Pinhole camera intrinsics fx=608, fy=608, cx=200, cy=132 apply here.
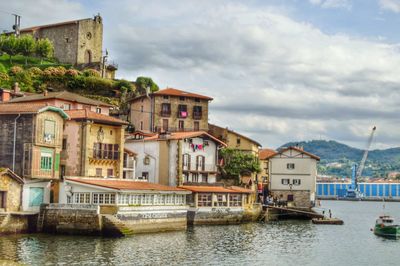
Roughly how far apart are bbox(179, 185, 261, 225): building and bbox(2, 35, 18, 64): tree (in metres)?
59.7

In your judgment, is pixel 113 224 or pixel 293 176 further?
pixel 293 176

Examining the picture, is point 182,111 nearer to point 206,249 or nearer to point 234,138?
point 234,138

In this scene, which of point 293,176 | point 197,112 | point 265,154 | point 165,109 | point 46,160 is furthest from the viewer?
point 265,154

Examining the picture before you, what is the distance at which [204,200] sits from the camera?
75.4m

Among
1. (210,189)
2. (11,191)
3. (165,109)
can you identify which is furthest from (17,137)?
(165,109)

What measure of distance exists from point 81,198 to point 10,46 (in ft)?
228

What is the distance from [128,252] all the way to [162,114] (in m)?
54.5

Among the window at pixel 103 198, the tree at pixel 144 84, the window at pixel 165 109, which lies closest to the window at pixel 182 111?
the window at pixel 165 109

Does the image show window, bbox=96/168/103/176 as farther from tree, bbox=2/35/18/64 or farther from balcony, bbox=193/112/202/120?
tree, bbox=2/35/18/64

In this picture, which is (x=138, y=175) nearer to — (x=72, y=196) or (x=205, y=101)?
(x=72, y=196)

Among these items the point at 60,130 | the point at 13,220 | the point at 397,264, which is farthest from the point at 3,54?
the point at 397,264

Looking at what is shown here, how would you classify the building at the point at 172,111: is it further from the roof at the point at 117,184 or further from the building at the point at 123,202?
the building at the point at 123,202

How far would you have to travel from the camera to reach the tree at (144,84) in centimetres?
11519

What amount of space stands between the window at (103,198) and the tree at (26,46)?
68.1 metres
